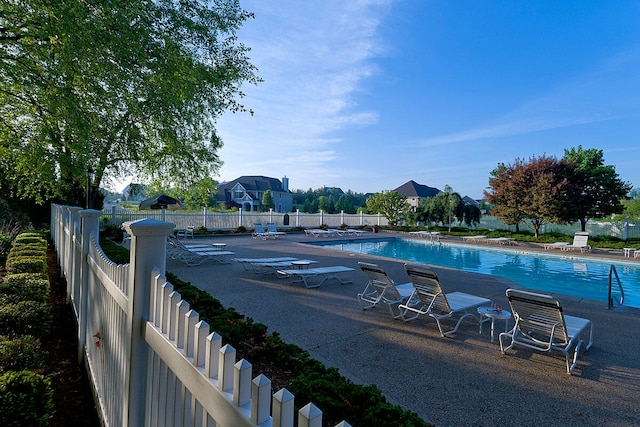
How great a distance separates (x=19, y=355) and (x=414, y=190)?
1979 inches

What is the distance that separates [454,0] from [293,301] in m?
10.5

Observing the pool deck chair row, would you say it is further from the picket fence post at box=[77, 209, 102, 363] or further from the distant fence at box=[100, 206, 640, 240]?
the picket fence post at box=[77, 209, 102, 363]

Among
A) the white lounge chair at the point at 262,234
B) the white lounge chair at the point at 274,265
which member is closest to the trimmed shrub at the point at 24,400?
the white lounge chair at the point at 274,265

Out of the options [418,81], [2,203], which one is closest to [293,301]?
[418,81]

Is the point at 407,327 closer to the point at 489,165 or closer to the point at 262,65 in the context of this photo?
the point at 262,65

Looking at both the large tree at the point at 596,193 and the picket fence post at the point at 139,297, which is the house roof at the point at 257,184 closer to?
the large tree at the point at 596,193

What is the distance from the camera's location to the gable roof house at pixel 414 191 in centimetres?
4888

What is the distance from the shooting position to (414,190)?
50.1m

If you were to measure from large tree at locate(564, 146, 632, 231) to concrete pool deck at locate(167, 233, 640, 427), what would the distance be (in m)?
18.4

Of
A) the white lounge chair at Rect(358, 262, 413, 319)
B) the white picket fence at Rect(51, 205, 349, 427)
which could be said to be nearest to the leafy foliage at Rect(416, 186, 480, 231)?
the white lounge chair at Rect(358, 262, 413, 319)

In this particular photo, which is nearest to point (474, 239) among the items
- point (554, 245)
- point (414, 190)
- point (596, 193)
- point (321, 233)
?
point (554, 245)

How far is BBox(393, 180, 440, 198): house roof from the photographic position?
4981 cm

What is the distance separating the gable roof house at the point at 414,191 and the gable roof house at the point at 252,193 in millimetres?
17794

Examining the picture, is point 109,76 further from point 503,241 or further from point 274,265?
point 503,241
